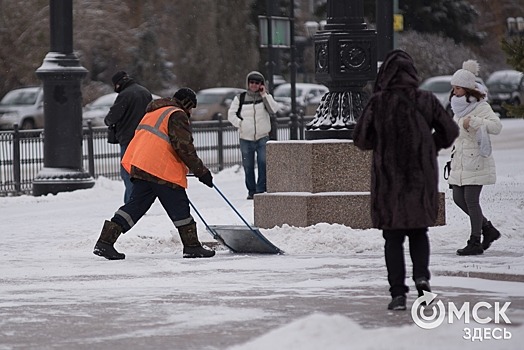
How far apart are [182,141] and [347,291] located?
113 inches

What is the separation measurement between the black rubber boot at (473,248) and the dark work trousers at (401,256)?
312 centimetres

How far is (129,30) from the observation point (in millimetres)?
47312

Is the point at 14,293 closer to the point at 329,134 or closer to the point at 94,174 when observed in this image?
the point at 329,134

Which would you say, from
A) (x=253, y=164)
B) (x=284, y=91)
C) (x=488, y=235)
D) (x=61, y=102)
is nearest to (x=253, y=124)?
(x=253, y=164)

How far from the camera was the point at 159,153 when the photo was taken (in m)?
12.6

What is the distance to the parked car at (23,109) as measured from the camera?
1668 inches

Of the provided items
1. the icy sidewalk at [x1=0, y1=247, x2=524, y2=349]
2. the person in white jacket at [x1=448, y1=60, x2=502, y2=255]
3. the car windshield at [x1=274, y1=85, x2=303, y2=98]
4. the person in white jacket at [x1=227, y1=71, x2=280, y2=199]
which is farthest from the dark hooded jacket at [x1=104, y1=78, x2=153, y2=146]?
the car windshield at [x1=274, y1=85, x2=303, y2=98]

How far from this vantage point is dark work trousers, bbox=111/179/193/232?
12.6 m

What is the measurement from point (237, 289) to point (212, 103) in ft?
123

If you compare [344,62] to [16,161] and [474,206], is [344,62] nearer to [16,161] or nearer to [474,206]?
[474,206]

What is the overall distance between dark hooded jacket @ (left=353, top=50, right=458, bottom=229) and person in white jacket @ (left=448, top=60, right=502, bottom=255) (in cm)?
297

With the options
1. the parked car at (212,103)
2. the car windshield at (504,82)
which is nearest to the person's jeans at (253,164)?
the parked car at (212,103)

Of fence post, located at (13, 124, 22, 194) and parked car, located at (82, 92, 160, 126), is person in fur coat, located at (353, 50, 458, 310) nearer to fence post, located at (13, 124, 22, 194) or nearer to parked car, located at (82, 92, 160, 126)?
fence post, located at (13, 124, 22, 194)

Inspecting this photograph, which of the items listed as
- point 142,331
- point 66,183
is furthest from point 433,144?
point 66,183
